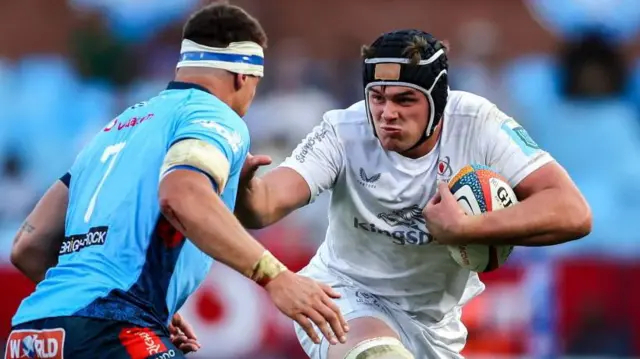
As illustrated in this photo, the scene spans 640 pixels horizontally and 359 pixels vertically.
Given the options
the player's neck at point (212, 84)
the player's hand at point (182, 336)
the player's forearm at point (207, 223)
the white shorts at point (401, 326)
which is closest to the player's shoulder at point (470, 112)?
the white shorts at point (401, 326)

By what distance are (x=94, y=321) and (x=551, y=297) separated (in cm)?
678

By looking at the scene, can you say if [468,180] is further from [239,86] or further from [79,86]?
[79,86]

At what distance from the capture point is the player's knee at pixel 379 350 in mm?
5680

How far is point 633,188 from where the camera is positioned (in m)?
14.1

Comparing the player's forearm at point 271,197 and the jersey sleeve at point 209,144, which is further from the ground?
the jersey sleeve at point 209,144

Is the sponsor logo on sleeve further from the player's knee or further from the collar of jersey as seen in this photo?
the player's knee

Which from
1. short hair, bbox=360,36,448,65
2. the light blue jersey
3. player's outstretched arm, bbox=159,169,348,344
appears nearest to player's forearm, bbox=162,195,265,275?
player's outstretched arm, bbox=159,169,348,344

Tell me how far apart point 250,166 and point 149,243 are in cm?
107

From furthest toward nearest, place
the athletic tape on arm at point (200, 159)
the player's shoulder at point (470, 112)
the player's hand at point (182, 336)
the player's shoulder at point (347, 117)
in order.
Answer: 1. the player's shoulder at point (347, 117)
2. the player's shoulder at point (470, 112)
3. the player's hand at point (182, 336)
4. the athletic tape on arm at point (200, 159)

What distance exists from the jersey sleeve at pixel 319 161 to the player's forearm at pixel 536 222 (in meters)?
1.02

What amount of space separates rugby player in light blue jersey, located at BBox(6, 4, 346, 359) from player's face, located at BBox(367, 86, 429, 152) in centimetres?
102

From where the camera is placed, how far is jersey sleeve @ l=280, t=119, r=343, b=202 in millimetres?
6195

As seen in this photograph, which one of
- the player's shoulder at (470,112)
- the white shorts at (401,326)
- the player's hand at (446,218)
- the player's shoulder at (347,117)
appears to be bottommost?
the white shorts at (401,326)

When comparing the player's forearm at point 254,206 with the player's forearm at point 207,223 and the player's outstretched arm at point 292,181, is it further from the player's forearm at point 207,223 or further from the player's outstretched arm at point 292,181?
the player's forearm at point 207,223
